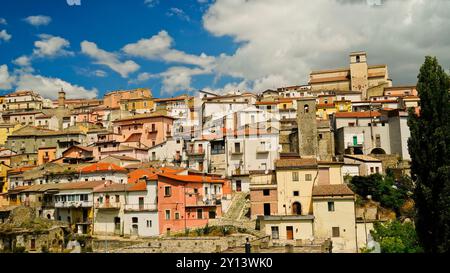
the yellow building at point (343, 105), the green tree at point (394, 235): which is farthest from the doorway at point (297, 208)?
the yellow building at point (343, 105)

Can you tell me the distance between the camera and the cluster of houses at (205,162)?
22844 millimetres

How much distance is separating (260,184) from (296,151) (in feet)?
36.4

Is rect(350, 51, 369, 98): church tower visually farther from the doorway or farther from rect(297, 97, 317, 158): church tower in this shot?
the doorway

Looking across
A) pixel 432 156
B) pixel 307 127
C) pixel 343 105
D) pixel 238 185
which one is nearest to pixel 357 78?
pixel 343 105

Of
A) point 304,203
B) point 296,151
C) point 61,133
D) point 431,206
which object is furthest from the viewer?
point 61,133

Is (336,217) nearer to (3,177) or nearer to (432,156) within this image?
(432,156)

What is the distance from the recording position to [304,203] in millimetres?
22672

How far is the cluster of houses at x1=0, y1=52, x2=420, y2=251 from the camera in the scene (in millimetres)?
22844

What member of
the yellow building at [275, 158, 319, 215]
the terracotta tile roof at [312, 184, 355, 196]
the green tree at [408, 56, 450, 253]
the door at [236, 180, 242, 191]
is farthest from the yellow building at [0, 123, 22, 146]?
the green tree at [408, 56, 450, 253]

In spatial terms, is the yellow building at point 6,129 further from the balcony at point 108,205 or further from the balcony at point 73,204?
the balcony at point 108,205

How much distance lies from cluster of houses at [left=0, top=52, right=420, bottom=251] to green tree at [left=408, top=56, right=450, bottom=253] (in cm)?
71
